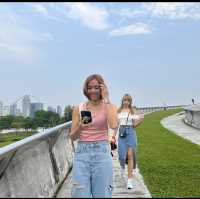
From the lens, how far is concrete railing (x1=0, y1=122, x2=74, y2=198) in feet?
22.3

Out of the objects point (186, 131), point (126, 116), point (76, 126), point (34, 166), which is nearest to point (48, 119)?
point (186, 131)

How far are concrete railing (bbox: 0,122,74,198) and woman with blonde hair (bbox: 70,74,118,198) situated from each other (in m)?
0.84

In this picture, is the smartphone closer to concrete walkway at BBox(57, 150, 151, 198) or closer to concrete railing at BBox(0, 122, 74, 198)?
concrete railing at BBox(0, 122, 74, 198)

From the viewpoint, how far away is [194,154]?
18.3m

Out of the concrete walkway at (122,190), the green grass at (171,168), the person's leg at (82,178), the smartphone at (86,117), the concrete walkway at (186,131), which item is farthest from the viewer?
the concrete walkway at (186,131)

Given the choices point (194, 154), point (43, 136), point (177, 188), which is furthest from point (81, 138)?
point (194, 154)

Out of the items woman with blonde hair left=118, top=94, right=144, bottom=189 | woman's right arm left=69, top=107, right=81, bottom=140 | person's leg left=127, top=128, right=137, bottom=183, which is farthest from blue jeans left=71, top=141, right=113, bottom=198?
person's leg left=127, top=128, right=137, bottom=183

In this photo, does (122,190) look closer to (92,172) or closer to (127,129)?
(127,129)

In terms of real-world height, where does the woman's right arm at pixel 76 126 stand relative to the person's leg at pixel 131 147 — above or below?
above

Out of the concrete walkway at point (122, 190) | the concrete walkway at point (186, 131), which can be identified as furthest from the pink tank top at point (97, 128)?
the concrete walkway at point (186, 131)

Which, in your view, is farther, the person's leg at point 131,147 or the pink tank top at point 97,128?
the person's leg at point 131,147

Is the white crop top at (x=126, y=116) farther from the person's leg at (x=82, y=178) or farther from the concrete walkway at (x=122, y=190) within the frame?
the person's leg at (x=82, y=178)

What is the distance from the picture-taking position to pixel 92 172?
255 inches

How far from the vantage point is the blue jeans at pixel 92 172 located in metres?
6.41
